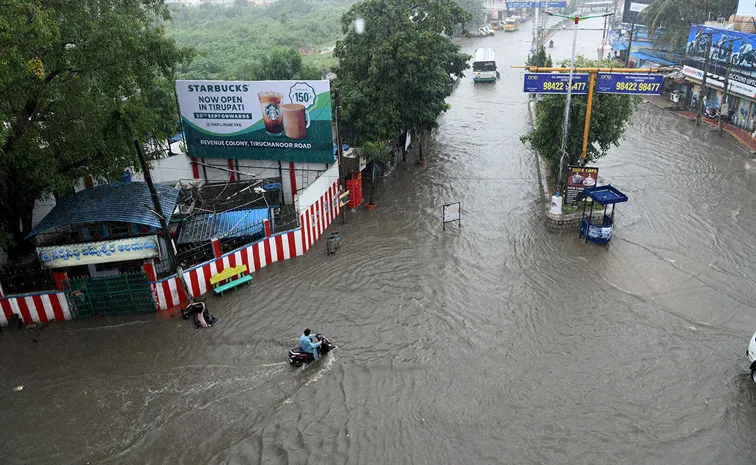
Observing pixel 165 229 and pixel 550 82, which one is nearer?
pixel 165 229

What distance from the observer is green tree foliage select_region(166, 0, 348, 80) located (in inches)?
1614

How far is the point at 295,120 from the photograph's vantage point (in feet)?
62.6

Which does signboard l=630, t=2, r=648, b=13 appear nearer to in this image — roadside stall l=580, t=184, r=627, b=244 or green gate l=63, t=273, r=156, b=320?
roadside stall l=580, t=184, r=627, b=244

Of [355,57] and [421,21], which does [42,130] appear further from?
[421,21]

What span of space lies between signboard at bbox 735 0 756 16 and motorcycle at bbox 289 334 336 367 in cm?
3413

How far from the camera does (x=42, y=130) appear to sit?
14164mm

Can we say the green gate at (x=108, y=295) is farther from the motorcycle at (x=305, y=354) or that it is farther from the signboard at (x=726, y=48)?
the signboard at (x=726, y=48)

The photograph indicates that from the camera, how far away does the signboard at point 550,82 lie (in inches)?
723

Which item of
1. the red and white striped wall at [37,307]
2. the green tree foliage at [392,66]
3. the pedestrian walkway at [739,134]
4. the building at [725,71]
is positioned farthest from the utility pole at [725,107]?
the red and white striped wall at [37,307]

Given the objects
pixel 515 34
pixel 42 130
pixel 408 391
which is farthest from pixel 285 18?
pixel 408 391

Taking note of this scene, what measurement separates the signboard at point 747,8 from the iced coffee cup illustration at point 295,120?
2920 cm

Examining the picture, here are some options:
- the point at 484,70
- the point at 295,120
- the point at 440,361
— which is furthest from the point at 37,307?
the point at 484,70

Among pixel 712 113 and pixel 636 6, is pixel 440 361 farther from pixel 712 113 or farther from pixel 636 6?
pixel 636 6

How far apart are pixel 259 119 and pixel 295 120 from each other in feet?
4.47
